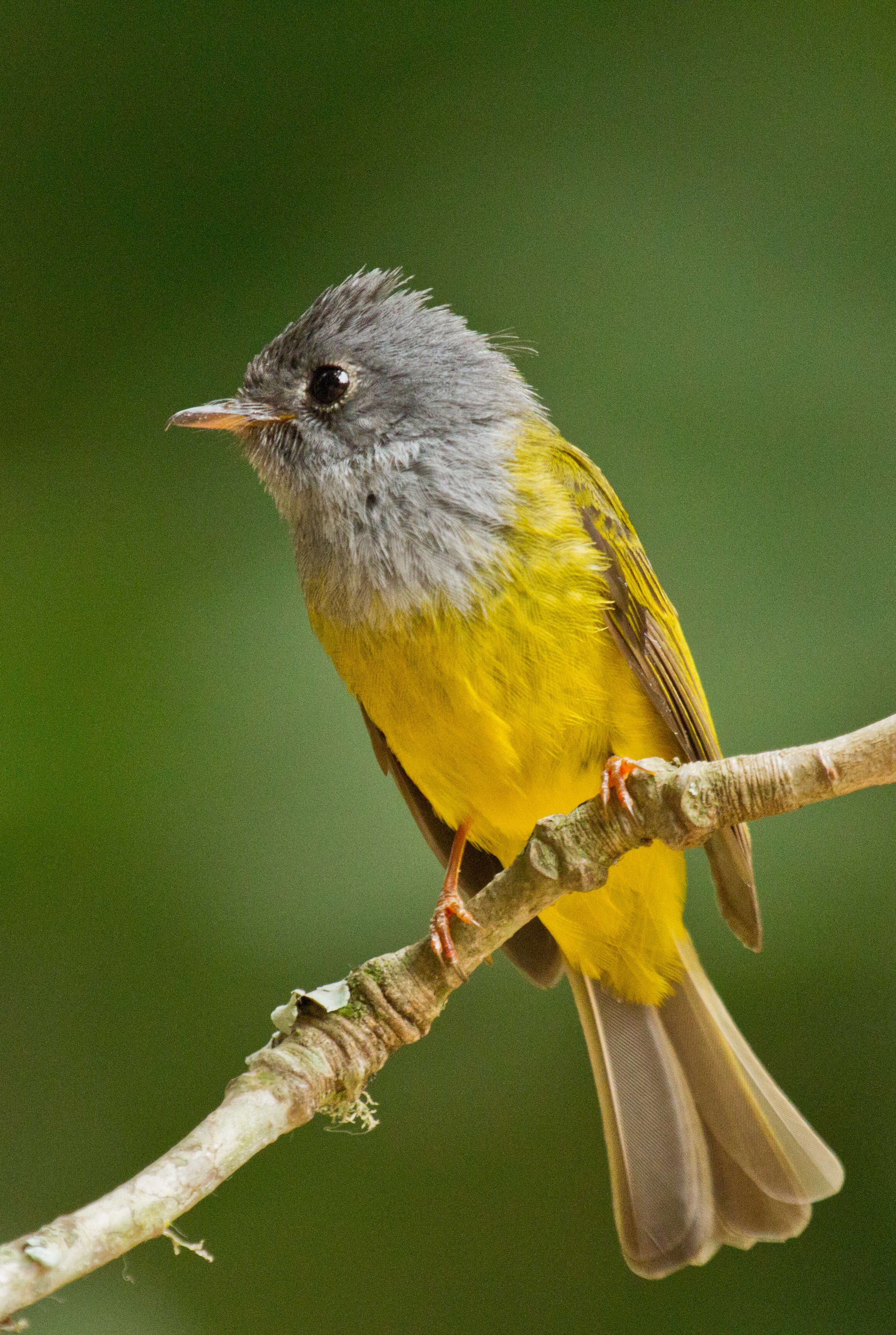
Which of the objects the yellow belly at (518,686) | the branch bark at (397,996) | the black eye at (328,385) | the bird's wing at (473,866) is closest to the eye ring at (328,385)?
the black eye at (328,385)

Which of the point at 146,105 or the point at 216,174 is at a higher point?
the point at 146,105

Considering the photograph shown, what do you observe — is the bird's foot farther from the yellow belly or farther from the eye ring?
the eye ring

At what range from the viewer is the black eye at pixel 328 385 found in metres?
2.13

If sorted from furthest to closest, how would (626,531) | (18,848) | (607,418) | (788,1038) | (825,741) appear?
1. (607,418)
2. (788,1038)
3. (18,848)
4. (626,531)
5. (825,741)

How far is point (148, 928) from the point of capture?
98.5 inches

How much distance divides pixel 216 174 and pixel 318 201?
0.23 m

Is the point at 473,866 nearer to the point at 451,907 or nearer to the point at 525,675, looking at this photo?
the point at 451,907

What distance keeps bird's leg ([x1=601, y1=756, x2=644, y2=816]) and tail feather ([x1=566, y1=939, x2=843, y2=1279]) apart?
0.66 meters

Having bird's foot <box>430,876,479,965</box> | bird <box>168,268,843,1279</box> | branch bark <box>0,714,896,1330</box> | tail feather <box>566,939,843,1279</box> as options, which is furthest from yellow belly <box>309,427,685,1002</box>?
tail feather <box>566,939,843,1279</box>

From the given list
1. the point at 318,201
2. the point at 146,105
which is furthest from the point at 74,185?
the point at 318,201

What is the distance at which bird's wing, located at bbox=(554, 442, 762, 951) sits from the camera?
1.99 metres

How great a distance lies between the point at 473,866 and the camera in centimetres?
242

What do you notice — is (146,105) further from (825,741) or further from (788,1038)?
(788,1038)

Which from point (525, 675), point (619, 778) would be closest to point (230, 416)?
point (525, 675)
